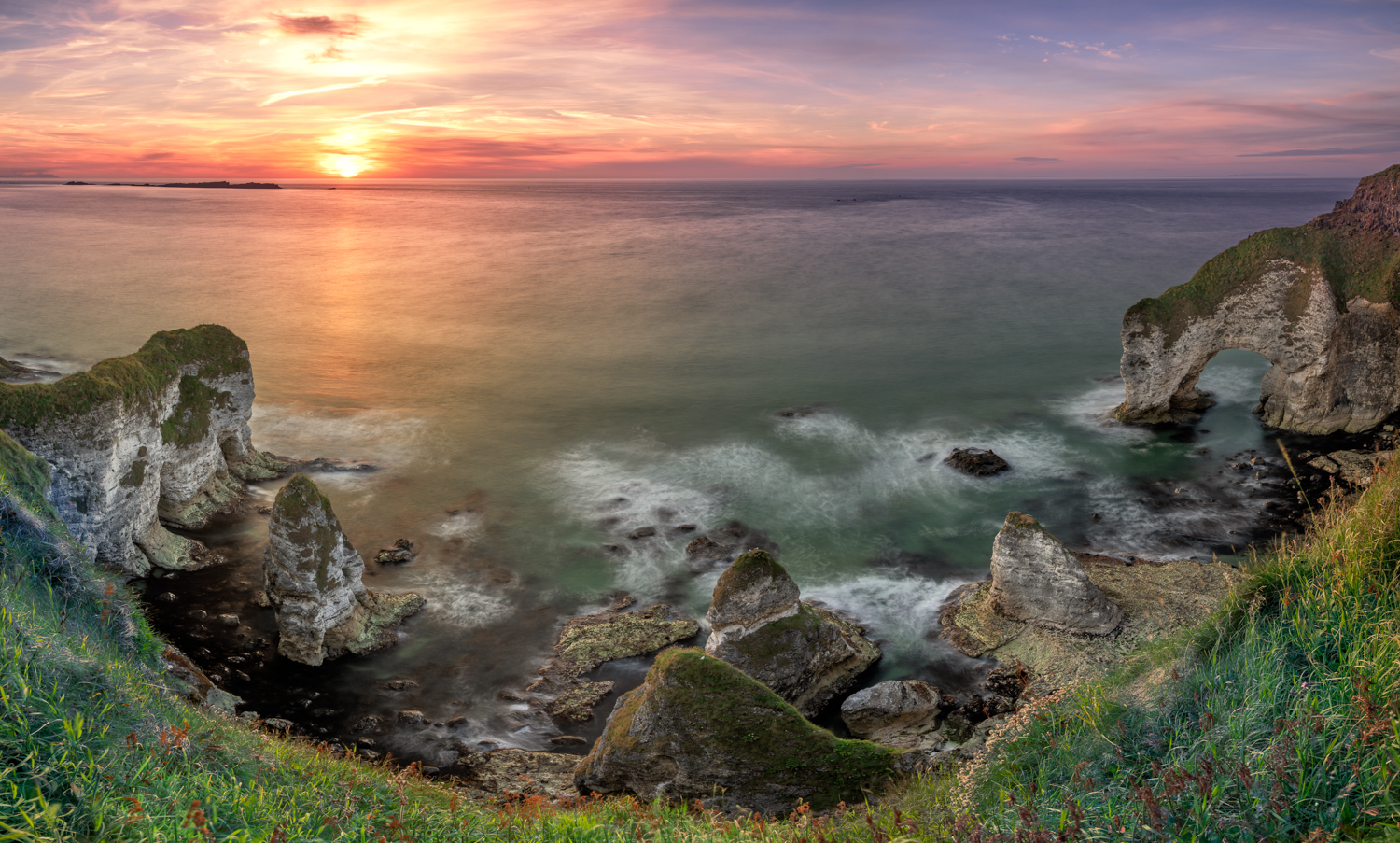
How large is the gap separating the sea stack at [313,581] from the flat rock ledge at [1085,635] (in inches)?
750

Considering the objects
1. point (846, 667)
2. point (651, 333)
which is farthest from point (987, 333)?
point (846, 667)

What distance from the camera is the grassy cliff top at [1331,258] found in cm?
3650

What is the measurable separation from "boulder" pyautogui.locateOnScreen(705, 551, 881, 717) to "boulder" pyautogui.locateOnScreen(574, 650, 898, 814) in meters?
4.54

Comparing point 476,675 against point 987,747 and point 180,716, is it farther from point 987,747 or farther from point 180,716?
point 987,747

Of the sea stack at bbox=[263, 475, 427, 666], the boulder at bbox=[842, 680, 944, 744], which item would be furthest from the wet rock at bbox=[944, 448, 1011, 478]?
the sea stack at bbox=[263, 475, 427, 666]

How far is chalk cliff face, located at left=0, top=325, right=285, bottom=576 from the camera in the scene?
21.3 metres

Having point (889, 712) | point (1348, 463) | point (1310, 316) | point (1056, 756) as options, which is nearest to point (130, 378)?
point (889, 712)

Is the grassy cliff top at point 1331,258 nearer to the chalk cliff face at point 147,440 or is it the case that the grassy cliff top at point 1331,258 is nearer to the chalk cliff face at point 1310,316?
the chalk cliff face at point 1310,316

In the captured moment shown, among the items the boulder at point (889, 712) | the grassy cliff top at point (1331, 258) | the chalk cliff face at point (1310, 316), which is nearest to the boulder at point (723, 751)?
the boulder at point (889, 712)

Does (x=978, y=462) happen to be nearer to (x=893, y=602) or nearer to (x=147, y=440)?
(x=893, y=602)

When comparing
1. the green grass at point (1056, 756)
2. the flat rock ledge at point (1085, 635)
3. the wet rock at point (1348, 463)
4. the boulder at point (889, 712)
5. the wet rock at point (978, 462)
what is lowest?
the boulder at point (889, 712)

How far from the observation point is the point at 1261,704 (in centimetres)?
683

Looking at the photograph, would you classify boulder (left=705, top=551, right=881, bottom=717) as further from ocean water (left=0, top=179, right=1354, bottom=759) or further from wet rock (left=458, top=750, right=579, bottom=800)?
wet rock (left=458, top=750, right=579, bottom=800)

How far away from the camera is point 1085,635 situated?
22.2m
